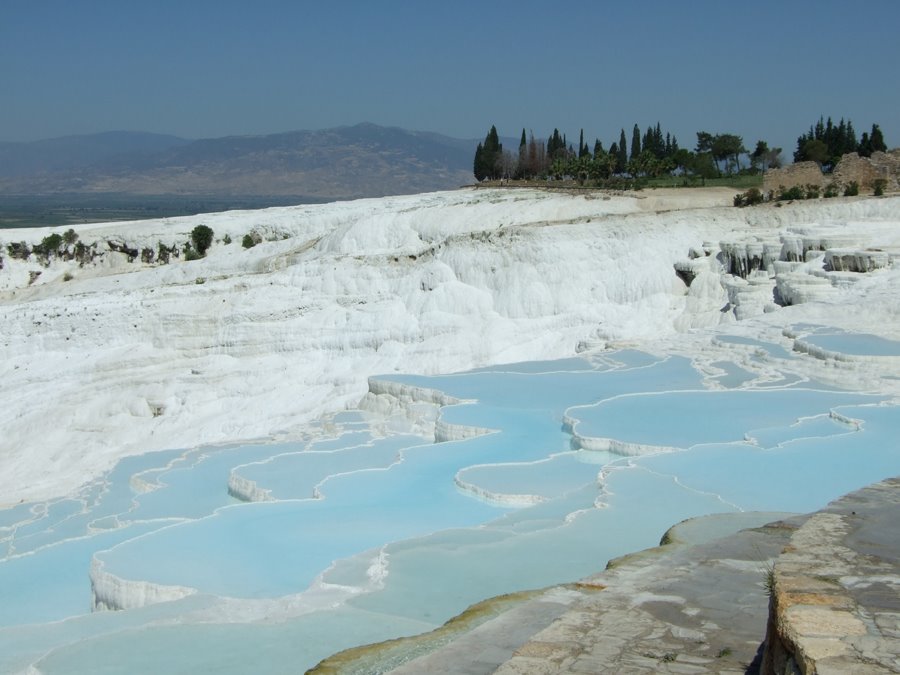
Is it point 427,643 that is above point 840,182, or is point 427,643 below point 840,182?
below

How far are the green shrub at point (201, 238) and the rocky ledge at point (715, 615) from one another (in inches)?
981

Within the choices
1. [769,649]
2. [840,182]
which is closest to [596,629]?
[769,649]

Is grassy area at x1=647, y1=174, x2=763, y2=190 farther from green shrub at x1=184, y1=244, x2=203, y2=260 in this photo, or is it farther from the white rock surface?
green shrub at x1=184, y1=244, x2=203, y2=260

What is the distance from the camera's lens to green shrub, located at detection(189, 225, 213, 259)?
28.2m

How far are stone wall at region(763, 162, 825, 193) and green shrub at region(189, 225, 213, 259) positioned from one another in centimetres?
1434

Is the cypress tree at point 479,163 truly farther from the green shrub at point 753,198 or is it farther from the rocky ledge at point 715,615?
the rocky ledge at point 715,615

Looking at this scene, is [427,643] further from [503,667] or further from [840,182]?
[840,182]

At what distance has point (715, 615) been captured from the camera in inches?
136

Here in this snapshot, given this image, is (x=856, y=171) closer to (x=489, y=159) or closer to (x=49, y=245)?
(x=489, y=159)

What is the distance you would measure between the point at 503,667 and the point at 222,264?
22021mm

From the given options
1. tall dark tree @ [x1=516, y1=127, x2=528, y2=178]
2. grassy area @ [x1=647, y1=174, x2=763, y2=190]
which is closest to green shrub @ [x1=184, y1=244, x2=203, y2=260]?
grassy area @ [x1=647, y1=174, x2=763, y2=190]

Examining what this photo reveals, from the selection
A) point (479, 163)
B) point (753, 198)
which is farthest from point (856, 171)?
point (479, 163)

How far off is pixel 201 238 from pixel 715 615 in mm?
26057

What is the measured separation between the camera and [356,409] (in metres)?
12.3
